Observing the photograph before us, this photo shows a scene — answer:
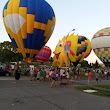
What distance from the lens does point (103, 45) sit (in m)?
57.8

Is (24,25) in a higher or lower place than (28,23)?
lower

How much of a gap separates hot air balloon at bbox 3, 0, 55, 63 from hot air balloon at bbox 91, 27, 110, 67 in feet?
73.6

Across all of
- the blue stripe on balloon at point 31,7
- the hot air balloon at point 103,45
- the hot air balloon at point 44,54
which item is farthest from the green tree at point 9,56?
the blue stripe on balloon at point 31,7

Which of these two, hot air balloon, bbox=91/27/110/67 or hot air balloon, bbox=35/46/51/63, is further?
hot air balloon, bbox=35/46/51/63

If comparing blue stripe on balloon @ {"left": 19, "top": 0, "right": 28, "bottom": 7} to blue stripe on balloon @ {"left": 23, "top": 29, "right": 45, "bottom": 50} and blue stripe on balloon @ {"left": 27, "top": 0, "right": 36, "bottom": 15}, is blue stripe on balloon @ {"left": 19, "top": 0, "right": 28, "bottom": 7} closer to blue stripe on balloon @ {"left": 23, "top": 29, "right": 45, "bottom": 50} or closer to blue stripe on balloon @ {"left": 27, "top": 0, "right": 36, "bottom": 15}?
blue stripe on balloon @ {"left": 27, "top": 0, "right": 36, "bottom": 15}

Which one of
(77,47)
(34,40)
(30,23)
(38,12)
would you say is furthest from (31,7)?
(77,47)

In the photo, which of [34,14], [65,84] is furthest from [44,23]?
[65,84]

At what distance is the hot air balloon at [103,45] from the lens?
187 feet

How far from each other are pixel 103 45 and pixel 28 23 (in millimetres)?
25515

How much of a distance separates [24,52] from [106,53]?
972 inches

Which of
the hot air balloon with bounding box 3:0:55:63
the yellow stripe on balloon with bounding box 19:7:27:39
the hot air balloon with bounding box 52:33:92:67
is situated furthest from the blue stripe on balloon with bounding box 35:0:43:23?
the hot air balloon with bounding box 52:33:92:67

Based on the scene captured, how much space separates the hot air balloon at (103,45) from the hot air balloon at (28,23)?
22421mm

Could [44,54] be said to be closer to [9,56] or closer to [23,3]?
[9,56]

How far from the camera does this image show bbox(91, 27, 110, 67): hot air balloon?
5692 cm
